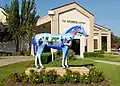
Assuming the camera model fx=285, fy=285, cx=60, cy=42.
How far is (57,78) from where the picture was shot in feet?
44.9

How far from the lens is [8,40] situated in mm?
45594

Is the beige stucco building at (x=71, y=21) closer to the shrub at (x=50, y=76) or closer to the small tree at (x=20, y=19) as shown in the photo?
the small tree at (x=20, y=19)

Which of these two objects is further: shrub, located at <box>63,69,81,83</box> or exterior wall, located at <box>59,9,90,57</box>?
exterior wall, located at <box>59,9,90,57</box>

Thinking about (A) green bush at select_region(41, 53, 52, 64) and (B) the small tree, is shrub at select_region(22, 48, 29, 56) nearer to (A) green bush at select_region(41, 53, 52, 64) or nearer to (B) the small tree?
(B) the small tree

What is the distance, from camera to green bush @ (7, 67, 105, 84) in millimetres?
13475

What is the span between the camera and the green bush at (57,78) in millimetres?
13475

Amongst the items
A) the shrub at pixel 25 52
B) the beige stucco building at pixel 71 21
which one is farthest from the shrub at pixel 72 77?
the shrub at pixel 25 52

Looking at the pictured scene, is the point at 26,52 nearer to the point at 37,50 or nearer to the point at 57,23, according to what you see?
the point at 57,23

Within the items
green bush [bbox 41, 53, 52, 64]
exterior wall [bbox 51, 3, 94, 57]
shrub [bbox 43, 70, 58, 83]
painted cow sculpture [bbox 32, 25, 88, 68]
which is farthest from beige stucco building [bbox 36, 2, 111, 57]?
shrub [bbox 43, 70, 58, 83]

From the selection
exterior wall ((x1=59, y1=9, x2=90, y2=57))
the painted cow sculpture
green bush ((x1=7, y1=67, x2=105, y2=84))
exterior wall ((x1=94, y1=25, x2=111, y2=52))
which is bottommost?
green bush ((x1=7, y1=67, x2=105, y2=84))

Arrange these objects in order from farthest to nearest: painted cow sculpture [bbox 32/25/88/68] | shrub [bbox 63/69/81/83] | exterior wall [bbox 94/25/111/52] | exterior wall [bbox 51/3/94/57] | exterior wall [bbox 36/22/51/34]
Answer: exterior wall [bbox 94/25/111/52] → exterior wall [bbox 36/22/51/34] → exterior wall [bbox 51/3/94/57] → painted cow sculpture [bbox 32/25/88/68] → shrub [bbox 63/69/81/83]

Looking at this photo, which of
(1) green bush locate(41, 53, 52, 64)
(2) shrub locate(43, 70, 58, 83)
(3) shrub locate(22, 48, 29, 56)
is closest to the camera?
(2) shrub locate(43, 70, 58, 83)

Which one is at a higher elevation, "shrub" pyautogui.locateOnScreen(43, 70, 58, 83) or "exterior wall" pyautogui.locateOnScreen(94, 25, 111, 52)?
"exterior wall" pyautogui.locateOnScreen(94, 25, 111, 52)

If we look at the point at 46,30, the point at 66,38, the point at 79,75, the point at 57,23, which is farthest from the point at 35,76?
the point at 46,30
